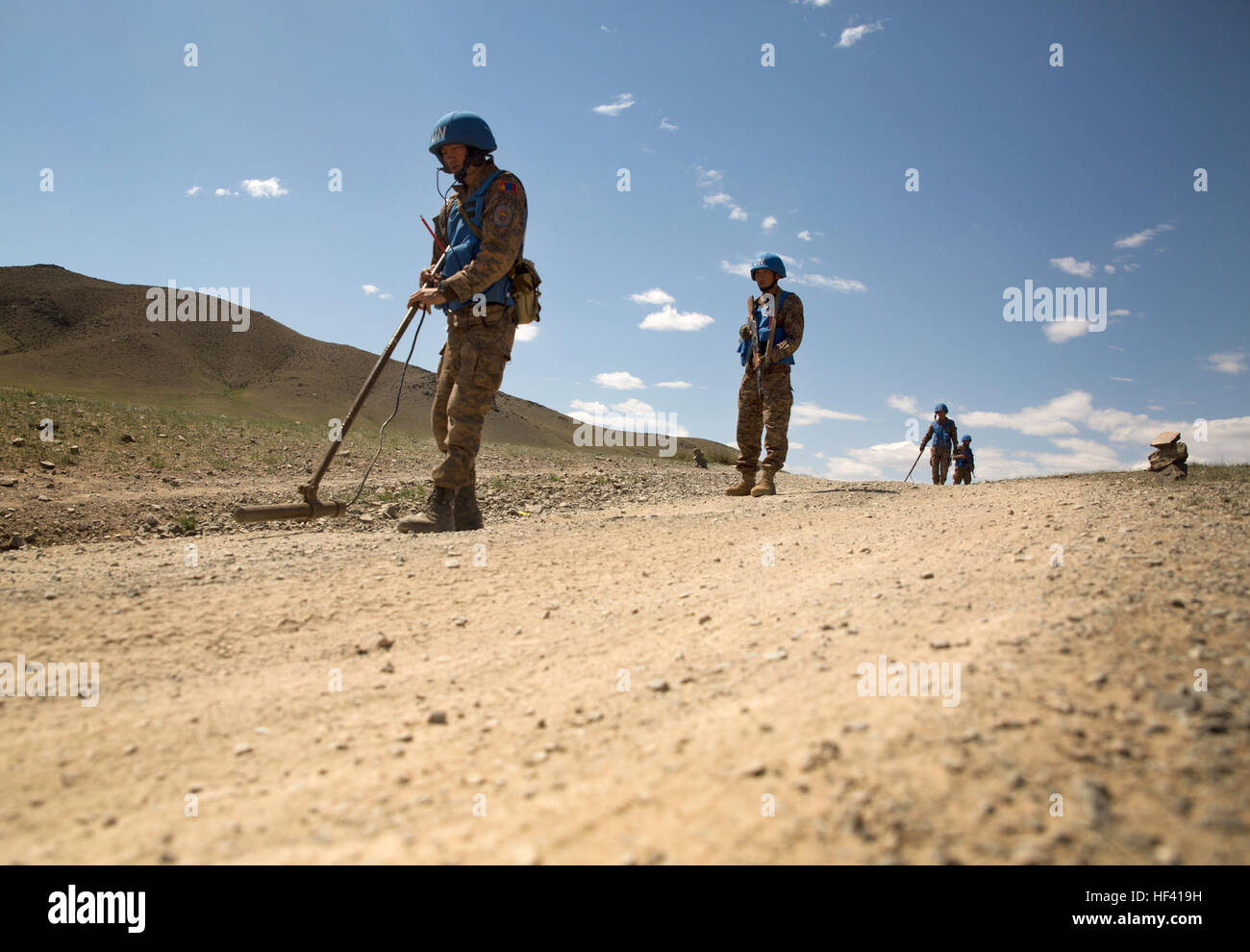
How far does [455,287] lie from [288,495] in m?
5.24

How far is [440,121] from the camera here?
6.67 meters

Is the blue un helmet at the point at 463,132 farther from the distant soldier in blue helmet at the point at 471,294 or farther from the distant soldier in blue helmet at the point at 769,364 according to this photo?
the distant soldier in blue helmet at the point at 769,364

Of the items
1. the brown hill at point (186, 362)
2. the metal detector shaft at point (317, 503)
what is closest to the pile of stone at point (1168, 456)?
the metal detector shaft at point (317, 503)

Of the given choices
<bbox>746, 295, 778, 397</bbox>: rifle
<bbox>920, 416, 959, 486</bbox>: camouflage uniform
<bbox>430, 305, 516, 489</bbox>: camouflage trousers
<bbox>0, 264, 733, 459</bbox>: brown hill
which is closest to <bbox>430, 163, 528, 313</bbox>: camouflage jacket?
<bbox>430, 305, 516, 489</bbox>: camouflage trousers

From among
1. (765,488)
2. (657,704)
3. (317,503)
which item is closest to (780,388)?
(765,488)

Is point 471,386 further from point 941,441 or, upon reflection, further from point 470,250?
point 941,441

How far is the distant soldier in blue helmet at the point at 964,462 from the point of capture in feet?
68.8

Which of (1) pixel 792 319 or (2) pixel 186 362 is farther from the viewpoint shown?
(2) pixel 186 362

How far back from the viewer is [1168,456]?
28.6ft

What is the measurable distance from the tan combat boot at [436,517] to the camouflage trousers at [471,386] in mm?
100

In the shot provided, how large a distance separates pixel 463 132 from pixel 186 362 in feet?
305

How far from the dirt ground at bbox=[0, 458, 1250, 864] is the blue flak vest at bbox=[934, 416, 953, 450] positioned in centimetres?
1527

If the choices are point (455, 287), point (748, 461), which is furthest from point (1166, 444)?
point (455, 287)
